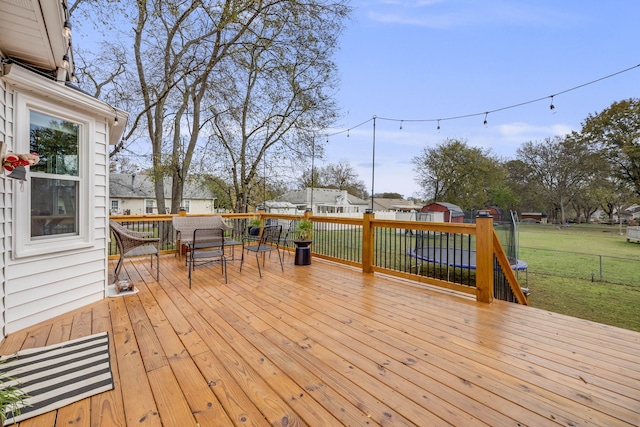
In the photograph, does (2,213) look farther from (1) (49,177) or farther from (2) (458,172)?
(2) (458,172)

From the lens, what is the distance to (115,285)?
3660 mm

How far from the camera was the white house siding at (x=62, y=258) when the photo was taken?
2.36 metres

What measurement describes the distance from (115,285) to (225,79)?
7.61 meters

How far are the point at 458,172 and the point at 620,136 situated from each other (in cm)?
1144

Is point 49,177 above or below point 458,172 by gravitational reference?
below

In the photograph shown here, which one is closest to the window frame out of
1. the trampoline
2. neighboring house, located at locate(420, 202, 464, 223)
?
the trampoline

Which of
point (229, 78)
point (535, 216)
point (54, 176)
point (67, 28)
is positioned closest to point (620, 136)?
point (535, 216)

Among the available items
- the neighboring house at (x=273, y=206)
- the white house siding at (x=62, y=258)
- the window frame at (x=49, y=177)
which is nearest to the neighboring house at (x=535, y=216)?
the neighboring house at (x=273, y=206)

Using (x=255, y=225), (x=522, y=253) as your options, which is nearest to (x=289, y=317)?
(x=255, y=225)

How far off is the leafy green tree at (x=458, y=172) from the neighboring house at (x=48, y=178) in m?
24.8

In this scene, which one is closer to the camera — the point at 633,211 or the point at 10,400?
the point at 10,400

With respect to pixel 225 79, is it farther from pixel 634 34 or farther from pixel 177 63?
pixel 634 34

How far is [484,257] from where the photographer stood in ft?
10.2

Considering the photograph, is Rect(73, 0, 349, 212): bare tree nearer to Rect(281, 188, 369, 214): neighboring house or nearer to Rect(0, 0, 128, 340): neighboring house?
Rect(0, 0, 128, 340): neighboring house
